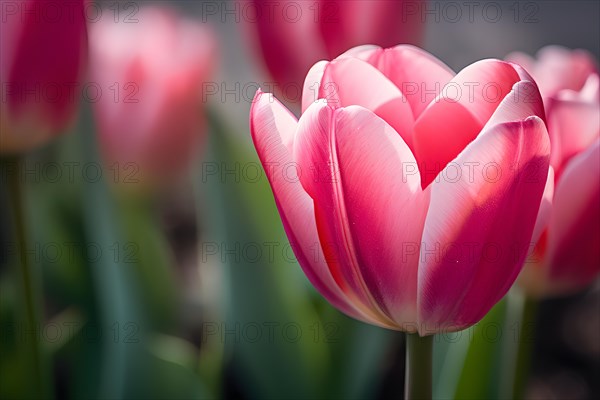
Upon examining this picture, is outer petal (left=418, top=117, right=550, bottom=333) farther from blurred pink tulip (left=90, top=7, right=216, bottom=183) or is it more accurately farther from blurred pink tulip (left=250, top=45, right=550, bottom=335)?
blurred pink tulip (left=90, top=7, right=216, bottom=183)

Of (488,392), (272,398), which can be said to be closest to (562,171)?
(488,392)

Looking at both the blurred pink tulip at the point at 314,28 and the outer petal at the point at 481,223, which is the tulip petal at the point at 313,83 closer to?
the outer petal at the point at 481,223

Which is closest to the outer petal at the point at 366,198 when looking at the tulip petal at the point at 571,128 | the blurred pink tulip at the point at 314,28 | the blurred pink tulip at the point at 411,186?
the blurred pink tulip at the point at 411,186

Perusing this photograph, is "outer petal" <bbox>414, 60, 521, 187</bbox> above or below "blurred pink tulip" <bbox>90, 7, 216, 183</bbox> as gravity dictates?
above

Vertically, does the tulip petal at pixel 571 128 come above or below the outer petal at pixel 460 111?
below

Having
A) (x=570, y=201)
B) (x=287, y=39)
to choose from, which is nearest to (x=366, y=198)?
(x=570, y=201)

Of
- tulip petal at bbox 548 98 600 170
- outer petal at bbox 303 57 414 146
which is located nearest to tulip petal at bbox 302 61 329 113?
outer petal at bbox 303 57 414 146
